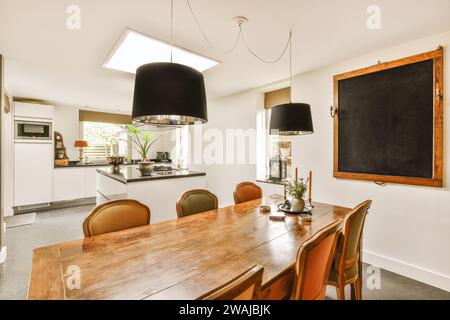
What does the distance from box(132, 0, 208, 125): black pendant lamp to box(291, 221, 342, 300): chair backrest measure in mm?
845

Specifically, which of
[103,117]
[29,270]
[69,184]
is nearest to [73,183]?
[69,184]

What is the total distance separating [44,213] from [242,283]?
5566mm

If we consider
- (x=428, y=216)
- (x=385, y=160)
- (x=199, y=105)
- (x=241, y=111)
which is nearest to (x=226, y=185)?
(x=241, y=111)

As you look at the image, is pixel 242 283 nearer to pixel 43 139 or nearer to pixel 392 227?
pixel 392 227

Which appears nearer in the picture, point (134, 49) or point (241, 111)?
point (134, 49)

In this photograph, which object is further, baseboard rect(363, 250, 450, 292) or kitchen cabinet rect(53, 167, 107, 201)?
kitchen cabinet rect(53, 167, 107, 201)

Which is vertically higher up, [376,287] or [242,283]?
[242,283]

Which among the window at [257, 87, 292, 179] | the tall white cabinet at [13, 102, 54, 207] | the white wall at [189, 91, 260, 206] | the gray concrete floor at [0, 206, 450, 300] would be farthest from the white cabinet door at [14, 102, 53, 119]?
the window at [257, 87, 292, 179]

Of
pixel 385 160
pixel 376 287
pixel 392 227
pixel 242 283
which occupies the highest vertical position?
pixel 385 160

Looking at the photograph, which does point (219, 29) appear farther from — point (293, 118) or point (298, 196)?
point (298, 196)

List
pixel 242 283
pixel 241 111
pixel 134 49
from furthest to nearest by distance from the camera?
pixel 241 111
pixel 134 49
pixel 242 283

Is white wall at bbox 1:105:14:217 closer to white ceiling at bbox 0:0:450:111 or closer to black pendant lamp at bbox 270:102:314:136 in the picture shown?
white ceiling at bbox 0:0:450:111

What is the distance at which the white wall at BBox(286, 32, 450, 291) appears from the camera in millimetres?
2199

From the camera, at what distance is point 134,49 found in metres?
2.38
